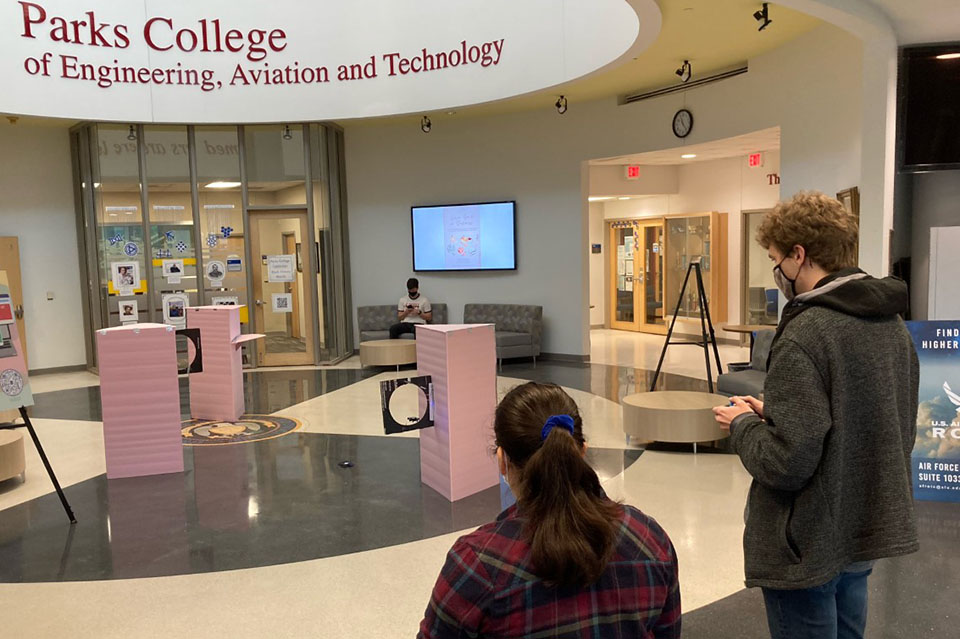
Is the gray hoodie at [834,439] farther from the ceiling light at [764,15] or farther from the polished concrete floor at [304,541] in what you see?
the ceiling light at [764,15]

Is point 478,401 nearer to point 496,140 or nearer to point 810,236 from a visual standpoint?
point 810,236

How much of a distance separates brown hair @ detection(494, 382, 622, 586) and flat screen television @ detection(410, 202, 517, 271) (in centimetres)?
1041

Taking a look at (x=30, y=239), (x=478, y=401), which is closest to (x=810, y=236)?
(x=478, y=401)

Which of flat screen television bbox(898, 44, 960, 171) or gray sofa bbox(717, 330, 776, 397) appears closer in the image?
flat screen television bbox(898, 44, 960, 171)

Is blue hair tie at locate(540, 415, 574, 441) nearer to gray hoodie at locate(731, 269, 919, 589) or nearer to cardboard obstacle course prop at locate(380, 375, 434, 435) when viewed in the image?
gray hoodie at locate(731, 269, 919, 589)

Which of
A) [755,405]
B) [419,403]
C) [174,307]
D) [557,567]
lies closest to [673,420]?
[419,403]

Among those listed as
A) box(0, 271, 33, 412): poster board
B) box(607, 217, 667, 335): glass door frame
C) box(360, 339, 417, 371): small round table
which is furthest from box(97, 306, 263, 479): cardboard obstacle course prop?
box(607, 217, 667, 335): glass door frame

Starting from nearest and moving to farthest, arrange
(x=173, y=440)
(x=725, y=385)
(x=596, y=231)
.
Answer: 1. (x=173, y=440)
2. (x=725, y=385)
3. (x=596, y=231)

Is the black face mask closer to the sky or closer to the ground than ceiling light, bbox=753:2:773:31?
closer to the ground

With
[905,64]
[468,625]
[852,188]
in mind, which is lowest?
[468,625]

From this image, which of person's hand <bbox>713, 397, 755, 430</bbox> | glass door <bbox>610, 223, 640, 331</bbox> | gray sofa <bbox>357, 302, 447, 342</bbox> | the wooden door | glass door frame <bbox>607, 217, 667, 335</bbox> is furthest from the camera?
glass door <bbox>610, 223, 640, 331</bbox>

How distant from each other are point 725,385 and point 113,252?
29.1ft

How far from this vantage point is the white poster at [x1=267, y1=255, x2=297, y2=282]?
1163cm

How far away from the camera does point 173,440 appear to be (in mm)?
6207
